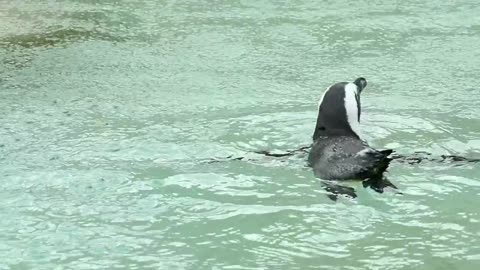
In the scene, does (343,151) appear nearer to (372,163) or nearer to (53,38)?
(372,163)

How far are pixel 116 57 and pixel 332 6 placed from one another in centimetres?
195

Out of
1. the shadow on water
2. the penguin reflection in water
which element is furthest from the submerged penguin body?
the shadow on water

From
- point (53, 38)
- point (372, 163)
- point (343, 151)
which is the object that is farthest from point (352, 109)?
point (53, 38)

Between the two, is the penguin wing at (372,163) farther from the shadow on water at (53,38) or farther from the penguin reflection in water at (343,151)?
the shadow on water at (53,38)

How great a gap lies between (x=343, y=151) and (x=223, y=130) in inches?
32.2

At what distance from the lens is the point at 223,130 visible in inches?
150

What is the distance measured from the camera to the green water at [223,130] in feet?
8.92

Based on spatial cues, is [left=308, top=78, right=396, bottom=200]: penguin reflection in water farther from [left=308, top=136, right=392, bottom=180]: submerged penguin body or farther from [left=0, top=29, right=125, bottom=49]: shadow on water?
[left=0, top=29, right=125, bottom=49]: shadow on water

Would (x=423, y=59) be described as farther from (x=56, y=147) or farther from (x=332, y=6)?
(x=56, y=147)

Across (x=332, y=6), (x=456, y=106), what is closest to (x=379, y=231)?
(x=456, y=106)

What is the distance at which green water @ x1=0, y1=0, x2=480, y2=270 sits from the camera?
2.72 meters

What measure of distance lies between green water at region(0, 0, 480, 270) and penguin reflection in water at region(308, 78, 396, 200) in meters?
0.07

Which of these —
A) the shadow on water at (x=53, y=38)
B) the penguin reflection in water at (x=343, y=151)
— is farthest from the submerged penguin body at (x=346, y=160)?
the shadow on water at (x=53, y=38)

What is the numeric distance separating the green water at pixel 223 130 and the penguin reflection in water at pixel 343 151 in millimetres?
71
